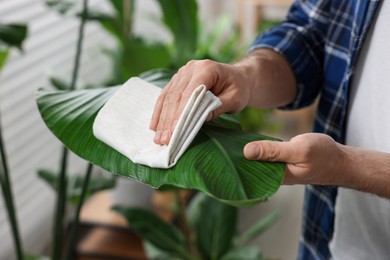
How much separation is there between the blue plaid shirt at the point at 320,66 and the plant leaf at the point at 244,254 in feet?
1.13

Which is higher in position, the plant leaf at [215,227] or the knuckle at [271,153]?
the knuckle at [271,153]

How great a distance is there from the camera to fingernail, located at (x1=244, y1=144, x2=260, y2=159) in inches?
25.6

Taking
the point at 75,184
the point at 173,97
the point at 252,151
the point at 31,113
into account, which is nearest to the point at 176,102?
the point at 173,97

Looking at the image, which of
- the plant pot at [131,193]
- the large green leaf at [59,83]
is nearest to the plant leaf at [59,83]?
the large green leaf at [59,83]

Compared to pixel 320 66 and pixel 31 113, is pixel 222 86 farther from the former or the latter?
pixel 31 113

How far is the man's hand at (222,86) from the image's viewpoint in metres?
0.71

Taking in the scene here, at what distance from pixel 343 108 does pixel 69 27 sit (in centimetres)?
115

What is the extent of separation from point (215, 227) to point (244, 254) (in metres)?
0.10

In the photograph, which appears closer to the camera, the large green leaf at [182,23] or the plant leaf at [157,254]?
the large green leaf at [182,23]

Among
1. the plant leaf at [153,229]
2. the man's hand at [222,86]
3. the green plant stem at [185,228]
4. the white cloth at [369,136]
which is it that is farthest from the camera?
the green plant stem at [185,228]

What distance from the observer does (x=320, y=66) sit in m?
1.03

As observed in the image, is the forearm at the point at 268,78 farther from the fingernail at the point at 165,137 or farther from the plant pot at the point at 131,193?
the plant pot at the point at 131,193

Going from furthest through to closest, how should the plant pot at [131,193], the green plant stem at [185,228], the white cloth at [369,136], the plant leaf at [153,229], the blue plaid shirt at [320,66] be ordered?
the plant pot at [131,193]
the green plant stem at [185,228]
the plant leaf at [153,229]
the blue plaid shirt at [320,66]
the white cloth at [369,136]

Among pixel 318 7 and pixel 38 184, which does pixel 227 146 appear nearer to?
pixel 318 7
